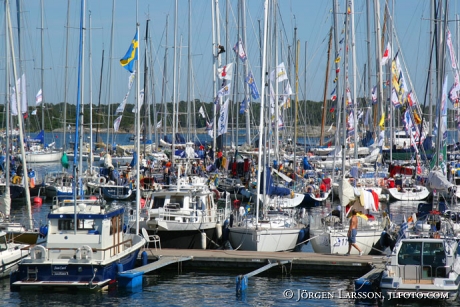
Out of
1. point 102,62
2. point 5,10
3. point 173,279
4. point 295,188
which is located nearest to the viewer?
point 173,279

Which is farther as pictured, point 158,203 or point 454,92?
point 454,92

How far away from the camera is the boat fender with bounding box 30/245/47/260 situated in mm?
26031

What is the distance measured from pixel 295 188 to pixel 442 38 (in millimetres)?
19273

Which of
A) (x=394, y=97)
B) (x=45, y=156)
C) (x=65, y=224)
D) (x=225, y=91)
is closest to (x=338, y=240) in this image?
(x=65, y=224)

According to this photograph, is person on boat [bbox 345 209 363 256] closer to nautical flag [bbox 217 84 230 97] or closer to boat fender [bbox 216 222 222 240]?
boat fender [bbox 216 222 222 240]

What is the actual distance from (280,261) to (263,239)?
2.73 meters

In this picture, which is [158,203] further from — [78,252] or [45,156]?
[45,156]

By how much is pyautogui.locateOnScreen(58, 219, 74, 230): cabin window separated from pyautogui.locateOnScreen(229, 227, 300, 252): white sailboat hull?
7.98 meters

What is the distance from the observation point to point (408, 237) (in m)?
26.4

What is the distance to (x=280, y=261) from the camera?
2989cm

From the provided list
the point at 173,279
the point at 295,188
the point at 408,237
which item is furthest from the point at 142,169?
the point at 408,237

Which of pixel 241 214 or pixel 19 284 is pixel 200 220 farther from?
pixel 19 284

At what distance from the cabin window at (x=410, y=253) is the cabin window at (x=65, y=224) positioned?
10.2 metres

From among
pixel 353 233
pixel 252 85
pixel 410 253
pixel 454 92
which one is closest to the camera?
pixel 410 253
